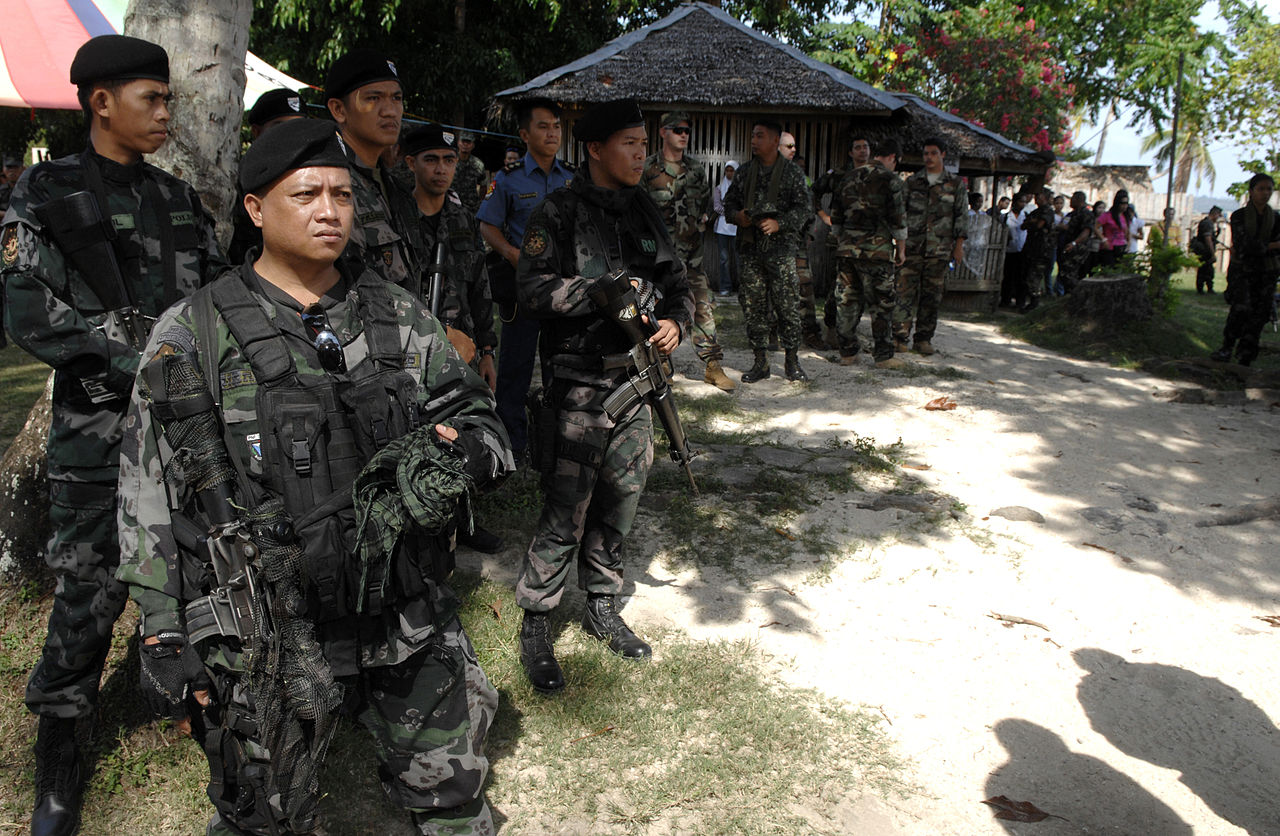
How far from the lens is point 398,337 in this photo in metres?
2.24

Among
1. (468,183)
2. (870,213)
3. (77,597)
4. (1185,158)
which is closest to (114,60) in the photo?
(77,597)

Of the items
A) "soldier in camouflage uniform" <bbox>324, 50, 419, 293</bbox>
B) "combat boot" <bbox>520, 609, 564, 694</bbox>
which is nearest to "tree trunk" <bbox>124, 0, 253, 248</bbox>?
"soldier in camouflage uniform" <bbox>324, 50, 419, 293</bbox>

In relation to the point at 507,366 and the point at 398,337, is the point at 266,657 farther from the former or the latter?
the point at 507,366

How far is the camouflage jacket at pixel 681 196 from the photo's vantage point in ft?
26.7

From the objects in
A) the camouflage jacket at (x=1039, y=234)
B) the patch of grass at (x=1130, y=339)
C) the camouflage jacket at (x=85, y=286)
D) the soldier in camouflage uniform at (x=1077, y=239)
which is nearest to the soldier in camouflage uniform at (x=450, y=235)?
the camouflage jacket at (x=85, y=286)

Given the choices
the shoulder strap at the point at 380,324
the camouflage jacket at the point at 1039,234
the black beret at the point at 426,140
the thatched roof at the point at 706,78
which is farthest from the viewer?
the camouflage jacket at the point at 1039,234

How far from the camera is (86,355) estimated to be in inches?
107

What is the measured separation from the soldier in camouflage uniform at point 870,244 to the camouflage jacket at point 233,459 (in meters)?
7.40

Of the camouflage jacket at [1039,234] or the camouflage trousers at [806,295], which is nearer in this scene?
the camouflage trousers at [806,295]

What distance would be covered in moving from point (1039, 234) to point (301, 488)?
14.9 metres

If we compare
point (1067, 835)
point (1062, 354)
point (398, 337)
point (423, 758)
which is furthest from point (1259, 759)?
point (1062, 354)

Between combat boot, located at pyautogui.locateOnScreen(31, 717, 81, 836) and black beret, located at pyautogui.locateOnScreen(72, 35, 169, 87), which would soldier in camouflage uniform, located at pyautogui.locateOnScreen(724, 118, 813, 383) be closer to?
black beret, located at pyautogui.locateOnScreen(72, 35, 169, 87)

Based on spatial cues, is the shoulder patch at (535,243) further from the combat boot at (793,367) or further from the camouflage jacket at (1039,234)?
the camouflage jacket at (1039,234)

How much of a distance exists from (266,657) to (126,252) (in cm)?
164
